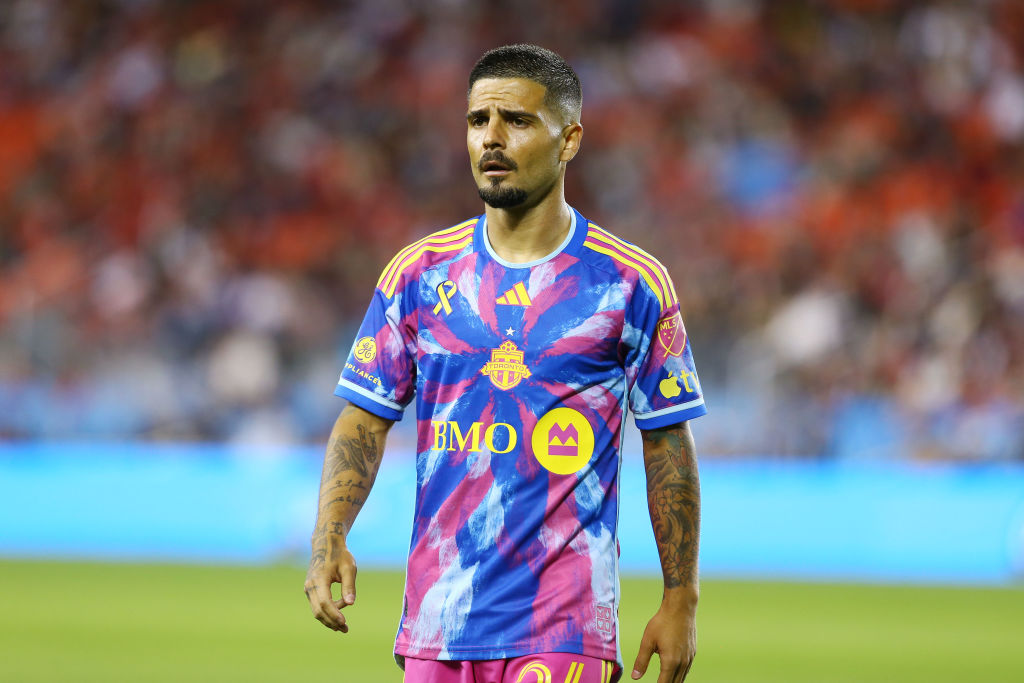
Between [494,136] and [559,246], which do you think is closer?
[494,136]

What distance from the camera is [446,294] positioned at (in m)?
3.47

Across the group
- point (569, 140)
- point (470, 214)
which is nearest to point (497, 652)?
point (569, 140)

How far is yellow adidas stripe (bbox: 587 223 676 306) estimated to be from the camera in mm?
3451

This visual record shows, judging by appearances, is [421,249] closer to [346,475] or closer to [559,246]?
[559,246]

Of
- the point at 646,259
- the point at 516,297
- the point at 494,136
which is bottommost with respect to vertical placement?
the point at 516,297

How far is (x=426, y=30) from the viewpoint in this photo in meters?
17.9

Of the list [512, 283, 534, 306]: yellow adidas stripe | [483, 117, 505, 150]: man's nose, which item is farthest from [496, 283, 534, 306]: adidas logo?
[483, 117, 505, 150]: man's nose

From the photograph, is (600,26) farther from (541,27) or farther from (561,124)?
(561,124)

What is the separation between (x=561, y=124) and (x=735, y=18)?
15054 mm

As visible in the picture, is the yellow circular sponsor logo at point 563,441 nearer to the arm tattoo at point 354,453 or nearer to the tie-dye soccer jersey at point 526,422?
the tie-dye soccer jersey at point 526,422

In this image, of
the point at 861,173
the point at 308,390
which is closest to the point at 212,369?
the point at 308,390

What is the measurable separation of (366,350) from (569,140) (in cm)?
72

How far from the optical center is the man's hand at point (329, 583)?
324 cm

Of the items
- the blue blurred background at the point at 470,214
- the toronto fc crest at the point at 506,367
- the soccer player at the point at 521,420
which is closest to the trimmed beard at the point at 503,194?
the soccer player at the point at 521,420
